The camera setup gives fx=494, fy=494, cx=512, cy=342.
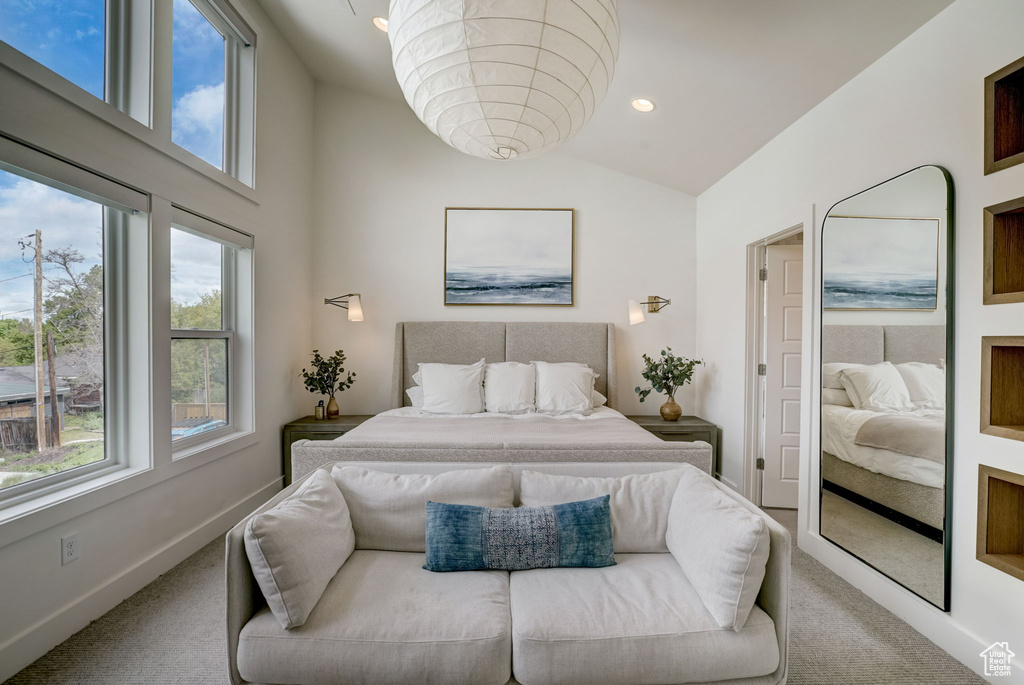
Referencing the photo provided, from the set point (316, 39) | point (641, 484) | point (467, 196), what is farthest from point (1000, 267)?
point (316, 39)

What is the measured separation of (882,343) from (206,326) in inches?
147

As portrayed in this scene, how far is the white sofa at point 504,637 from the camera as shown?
1388 millimetres

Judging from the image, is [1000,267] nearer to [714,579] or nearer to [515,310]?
[714,579]

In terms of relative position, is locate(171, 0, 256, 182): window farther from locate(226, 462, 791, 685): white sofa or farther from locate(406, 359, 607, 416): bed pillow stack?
locate(226, 462, 791, 685): white sofa

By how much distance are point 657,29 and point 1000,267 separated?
176 centimetres

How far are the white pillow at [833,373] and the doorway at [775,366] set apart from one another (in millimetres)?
893

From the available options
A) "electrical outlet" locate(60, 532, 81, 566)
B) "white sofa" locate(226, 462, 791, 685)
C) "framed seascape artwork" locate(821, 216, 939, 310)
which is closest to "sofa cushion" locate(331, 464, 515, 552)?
"white sofa" locate(226, 462, 791, 685)

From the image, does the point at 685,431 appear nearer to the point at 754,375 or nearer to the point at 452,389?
the point at 754,375

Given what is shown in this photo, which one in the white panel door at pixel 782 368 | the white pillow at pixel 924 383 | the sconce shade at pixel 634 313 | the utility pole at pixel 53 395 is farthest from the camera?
the sconce shade at pixel 634 313

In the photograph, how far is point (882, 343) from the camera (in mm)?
2277

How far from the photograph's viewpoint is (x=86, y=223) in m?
2.20

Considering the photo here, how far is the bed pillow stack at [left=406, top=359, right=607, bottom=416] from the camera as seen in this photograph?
3758 mm

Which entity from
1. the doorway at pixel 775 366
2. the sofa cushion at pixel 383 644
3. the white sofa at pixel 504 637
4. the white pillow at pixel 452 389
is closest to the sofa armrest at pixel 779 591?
the white sofa at pixel 504 637

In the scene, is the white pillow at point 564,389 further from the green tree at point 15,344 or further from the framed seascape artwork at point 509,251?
the green tree at point 15,344
